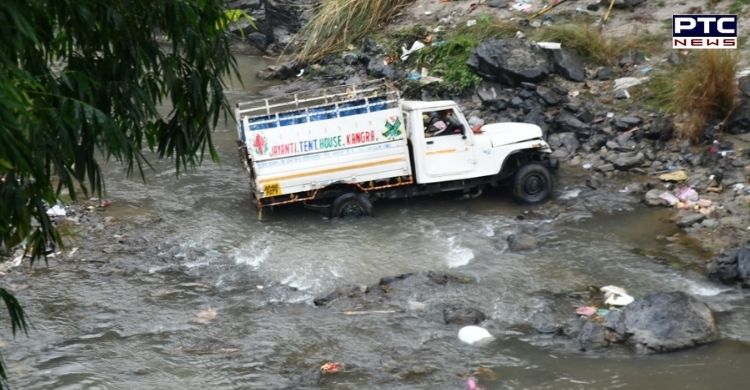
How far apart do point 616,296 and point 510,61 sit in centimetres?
646

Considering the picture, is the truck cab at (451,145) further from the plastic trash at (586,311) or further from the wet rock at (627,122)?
the plastic trash at (586,311)

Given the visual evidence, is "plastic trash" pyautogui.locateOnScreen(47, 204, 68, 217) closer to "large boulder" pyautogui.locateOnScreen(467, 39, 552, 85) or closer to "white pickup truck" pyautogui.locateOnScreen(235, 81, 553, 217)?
"white pickup truck" pyautogui.locateOnScreen(235, 81, 553, 217)

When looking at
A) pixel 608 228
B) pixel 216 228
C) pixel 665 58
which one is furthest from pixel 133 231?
pixel 665 58

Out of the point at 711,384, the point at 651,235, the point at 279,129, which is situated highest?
the point at 279,129

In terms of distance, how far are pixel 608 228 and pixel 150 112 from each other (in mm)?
7936

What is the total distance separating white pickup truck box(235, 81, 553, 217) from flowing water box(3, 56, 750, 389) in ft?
1.32

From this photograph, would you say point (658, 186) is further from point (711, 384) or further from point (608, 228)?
point (711, 384)

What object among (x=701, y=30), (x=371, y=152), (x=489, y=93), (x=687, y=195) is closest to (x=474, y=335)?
(x=371, y=152)

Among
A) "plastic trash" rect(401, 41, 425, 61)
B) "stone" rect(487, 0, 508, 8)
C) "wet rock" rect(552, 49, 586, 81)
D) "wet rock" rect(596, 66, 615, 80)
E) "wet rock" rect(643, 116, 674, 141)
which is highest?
"stone" rect(487, 0, 508, 8)

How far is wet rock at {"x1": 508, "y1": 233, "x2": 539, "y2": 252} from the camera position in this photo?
10.5 metres

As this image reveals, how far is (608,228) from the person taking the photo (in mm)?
10992

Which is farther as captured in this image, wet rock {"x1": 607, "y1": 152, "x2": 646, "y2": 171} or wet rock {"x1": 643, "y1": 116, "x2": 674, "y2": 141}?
wet rock {"x1": 643, "y1": 116, "x2": 674, "y2": 141}

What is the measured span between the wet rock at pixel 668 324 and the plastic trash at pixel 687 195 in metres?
3.16

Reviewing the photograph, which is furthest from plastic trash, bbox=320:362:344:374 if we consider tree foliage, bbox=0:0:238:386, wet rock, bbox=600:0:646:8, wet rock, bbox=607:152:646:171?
wet rock, bbox=600:0:646:8
